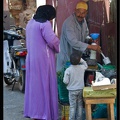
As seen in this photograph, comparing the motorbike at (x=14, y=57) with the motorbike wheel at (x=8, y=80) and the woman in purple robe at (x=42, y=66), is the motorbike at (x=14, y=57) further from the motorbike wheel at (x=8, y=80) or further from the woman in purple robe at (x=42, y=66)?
the woman in purple robe at (x=42, y=66)

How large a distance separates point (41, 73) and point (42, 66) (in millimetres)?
85

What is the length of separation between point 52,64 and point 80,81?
1.33ft

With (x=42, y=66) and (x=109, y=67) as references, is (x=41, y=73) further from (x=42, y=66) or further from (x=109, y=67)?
(x=109, y=67)

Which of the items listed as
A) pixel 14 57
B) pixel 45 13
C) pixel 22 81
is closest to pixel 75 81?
pixel 45 13

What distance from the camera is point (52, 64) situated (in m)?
4.73

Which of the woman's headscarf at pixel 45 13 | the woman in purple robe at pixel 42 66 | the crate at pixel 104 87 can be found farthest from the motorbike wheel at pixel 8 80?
the crate at pixel 104 87

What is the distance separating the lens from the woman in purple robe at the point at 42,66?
4.59 metres

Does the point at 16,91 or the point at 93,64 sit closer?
the point at 93,64

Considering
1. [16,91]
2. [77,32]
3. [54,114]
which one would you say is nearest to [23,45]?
[16,91]

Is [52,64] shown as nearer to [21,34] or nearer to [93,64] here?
[93,64]

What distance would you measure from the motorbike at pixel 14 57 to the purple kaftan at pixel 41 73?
1734 mm

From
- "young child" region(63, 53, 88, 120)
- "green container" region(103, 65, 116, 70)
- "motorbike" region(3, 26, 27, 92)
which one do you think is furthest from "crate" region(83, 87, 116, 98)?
"motorbike" region(3, 26, 27, 92)

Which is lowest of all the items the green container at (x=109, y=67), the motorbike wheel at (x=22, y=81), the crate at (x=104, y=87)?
the motorbike wheel at (x=22, y=81)

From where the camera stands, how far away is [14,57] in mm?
6684
